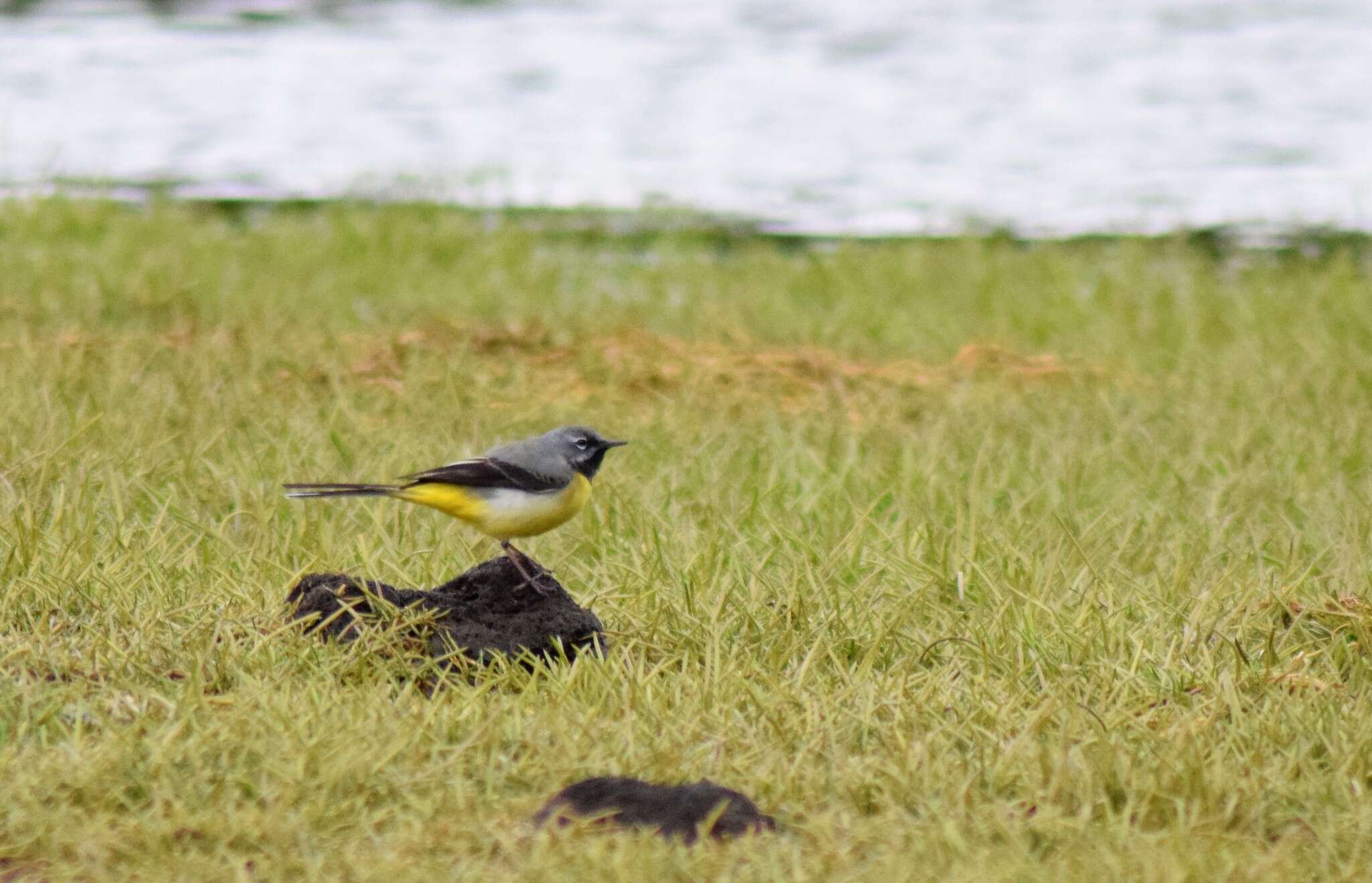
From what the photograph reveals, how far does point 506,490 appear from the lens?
506 cm

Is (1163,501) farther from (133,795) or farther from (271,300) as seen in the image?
(271,300)

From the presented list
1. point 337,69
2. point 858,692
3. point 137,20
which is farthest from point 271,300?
point 137,20

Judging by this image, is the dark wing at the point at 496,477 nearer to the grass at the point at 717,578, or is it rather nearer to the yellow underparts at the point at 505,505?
Answer: the yellow underparts at the point at 505,505

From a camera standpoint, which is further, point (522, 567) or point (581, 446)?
point (581, 446)

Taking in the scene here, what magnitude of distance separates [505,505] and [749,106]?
37.0 feet

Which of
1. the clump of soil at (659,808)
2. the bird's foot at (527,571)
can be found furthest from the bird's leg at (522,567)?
the clump of soil at (659,808)

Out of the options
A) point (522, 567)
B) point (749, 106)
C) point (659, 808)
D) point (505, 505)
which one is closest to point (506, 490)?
point (505, 505)

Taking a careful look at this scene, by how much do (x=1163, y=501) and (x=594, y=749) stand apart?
309 cm

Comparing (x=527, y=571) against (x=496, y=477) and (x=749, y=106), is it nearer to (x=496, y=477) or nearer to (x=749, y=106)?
(x=496, y=477)

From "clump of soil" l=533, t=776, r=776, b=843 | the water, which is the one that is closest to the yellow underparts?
"clump of soil" l=533, t=776, r=776, b=843

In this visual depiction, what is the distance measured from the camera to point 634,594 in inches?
203

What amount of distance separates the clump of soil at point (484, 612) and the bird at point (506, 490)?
0.33ft

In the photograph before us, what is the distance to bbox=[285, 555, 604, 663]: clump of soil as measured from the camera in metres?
4.73

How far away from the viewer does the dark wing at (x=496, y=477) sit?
5.05 m
